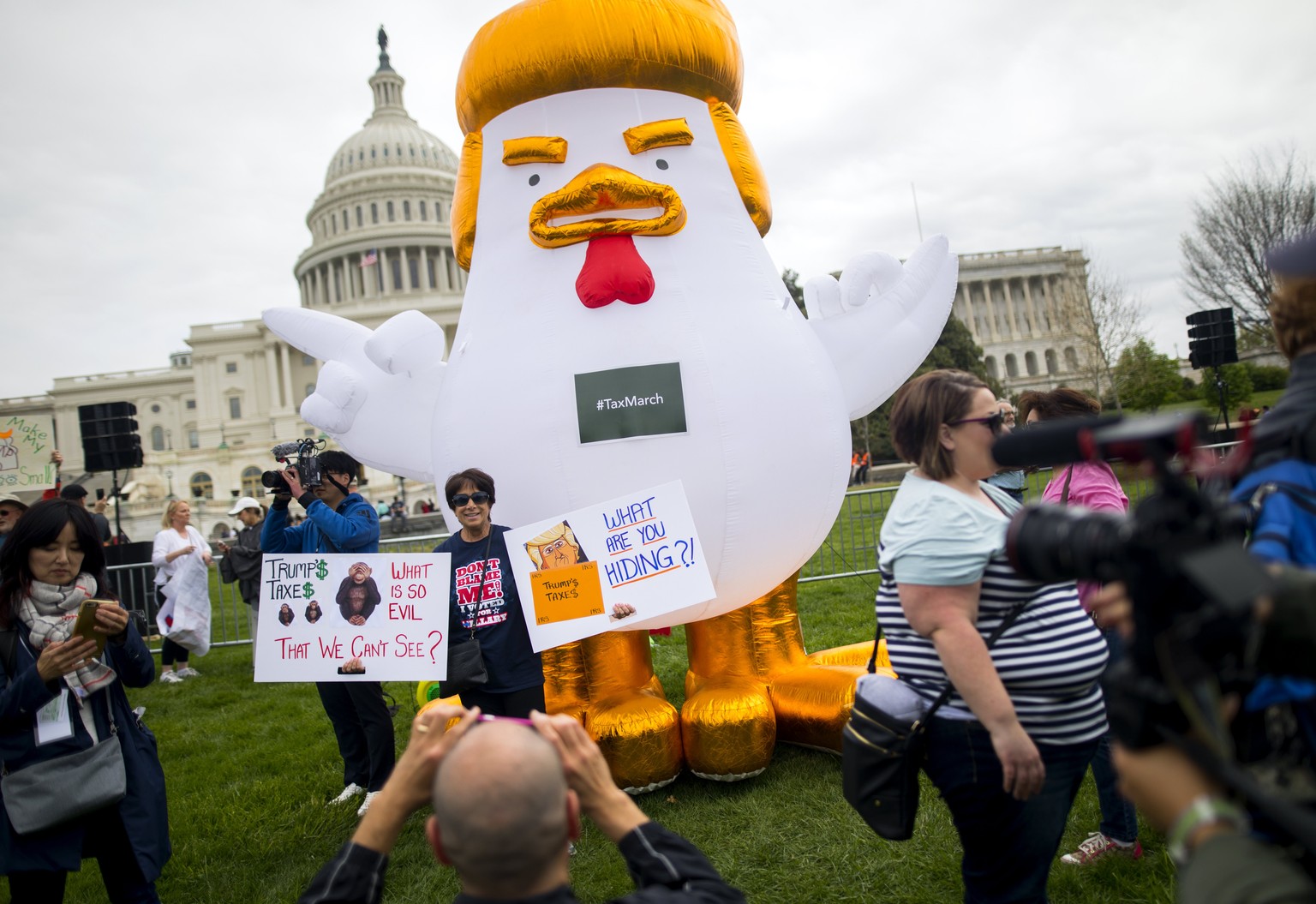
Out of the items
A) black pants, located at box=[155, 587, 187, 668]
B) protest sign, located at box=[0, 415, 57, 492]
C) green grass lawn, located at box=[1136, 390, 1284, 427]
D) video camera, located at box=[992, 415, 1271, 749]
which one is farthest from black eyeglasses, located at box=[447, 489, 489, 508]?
green grass lawn, located at box=[1136, 390, 1284, 427]

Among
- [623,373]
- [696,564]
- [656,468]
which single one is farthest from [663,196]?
[696,564]

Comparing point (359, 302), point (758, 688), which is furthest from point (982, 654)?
point (359, 302)

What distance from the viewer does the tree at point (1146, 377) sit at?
24266mm

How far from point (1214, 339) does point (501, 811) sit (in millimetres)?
11673

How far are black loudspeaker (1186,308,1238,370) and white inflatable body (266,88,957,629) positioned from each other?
306 inches

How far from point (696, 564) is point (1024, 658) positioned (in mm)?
1461

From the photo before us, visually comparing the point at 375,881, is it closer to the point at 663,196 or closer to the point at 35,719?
the point at 35,719

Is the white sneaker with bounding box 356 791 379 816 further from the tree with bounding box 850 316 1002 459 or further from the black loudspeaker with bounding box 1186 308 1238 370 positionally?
the tree with bounding box 850 316 1002 459

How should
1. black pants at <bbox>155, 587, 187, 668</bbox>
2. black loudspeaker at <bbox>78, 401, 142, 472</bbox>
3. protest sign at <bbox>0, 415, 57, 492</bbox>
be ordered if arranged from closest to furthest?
protest sign at <bbox>0, 415, 57, 492</bbox>
black pants at <bbox>155, 587, 187, 668</bbox>
black loudspeaker at <bbox>78, 401, 142, 472</bbox>

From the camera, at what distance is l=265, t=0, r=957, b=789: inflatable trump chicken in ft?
12.0

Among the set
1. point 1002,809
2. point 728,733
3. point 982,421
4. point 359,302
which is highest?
point 359,302

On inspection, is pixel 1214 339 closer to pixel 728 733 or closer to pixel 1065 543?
pixel 728 733

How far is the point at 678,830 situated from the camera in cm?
363

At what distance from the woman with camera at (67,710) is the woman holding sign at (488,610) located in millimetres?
1105
